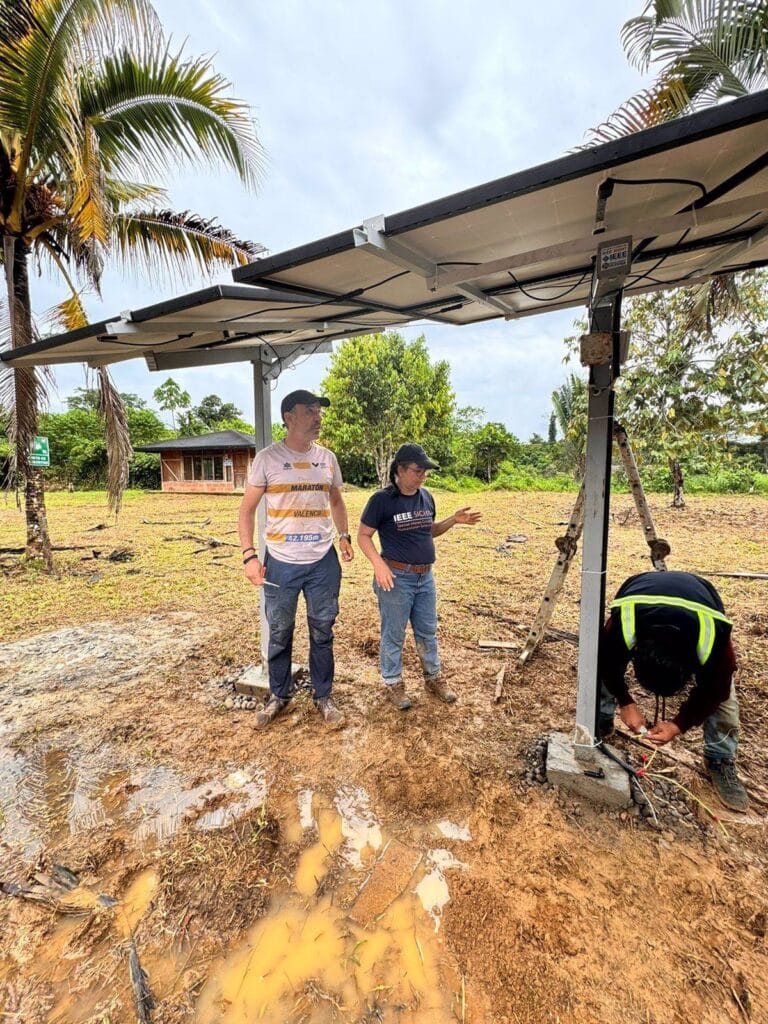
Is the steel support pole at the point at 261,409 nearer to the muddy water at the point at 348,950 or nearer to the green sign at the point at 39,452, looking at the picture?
the muddy water at the point at 348,950

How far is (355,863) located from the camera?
1766 millimetres

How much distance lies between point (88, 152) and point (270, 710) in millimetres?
5563

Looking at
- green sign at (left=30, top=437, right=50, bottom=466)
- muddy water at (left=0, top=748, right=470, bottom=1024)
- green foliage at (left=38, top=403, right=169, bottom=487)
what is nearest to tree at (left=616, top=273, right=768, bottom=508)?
muddy water at (left=0, top=748, right=470, bottom=1024)

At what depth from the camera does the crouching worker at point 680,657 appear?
1.74 metres

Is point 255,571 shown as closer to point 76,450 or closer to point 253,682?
point 253,682

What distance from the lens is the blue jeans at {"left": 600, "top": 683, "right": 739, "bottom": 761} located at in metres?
2.04

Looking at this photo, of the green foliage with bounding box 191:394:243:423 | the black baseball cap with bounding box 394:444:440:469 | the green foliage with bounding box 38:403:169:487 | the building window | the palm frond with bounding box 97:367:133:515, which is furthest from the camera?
the green foliage with bounding box 191:394:243:423

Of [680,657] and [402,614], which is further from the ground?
[680,657]

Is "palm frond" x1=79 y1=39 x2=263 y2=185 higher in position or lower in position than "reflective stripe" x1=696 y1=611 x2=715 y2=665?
higher

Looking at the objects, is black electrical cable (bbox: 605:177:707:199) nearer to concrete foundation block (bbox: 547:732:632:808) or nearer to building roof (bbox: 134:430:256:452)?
concrete foundation block (bbox: 547:732:632:808)

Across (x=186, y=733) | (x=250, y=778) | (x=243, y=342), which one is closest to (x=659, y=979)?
(x=250, y=778)

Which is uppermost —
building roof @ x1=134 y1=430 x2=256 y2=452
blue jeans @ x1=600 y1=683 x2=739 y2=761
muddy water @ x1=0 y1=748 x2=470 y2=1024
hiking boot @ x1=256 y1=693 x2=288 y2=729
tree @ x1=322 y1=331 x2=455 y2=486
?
tree @ x1=322 y1=331 x2=455 y2=486

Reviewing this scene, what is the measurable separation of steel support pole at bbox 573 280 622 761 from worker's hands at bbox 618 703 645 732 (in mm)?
140

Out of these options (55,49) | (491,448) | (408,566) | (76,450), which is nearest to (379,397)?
(491,448)
